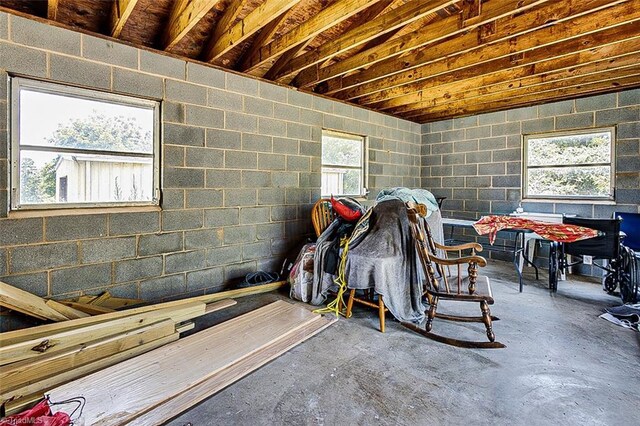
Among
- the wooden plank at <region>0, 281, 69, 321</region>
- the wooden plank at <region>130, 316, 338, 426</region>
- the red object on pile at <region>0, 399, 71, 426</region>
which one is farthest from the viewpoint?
the wooden plank at <region>0, 281, 69, 321</region>

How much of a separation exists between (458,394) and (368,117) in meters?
4.34

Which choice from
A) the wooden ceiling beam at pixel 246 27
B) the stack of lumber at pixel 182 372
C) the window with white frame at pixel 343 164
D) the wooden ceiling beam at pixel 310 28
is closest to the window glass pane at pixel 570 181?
the window with white frame at pixel 343 164

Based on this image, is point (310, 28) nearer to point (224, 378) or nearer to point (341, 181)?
point (341, 181)

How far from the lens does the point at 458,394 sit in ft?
6.25

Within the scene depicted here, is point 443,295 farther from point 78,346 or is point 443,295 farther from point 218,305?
point 78,346

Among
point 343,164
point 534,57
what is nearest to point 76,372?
point 343,164

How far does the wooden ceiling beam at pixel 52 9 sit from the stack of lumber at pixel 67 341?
2073mm

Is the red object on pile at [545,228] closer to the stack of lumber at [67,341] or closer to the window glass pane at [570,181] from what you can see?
the window glass pane at [570,181]

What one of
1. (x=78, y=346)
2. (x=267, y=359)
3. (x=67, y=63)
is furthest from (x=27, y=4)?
(x=267, y=359)

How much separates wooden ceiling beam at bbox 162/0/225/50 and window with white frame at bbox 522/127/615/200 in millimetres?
4996

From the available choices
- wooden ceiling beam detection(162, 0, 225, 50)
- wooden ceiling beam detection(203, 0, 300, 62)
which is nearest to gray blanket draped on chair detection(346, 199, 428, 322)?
wooden ceiling beam detection(203, 0, 300, 62)

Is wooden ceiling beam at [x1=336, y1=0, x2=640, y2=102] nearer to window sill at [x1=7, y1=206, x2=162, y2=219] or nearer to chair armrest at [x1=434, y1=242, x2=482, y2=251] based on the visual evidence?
chair armrest at [x1=434, y1=242, x2=482, y2=251]

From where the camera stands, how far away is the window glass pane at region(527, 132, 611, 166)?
451cm

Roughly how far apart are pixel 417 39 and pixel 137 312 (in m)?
3.44
